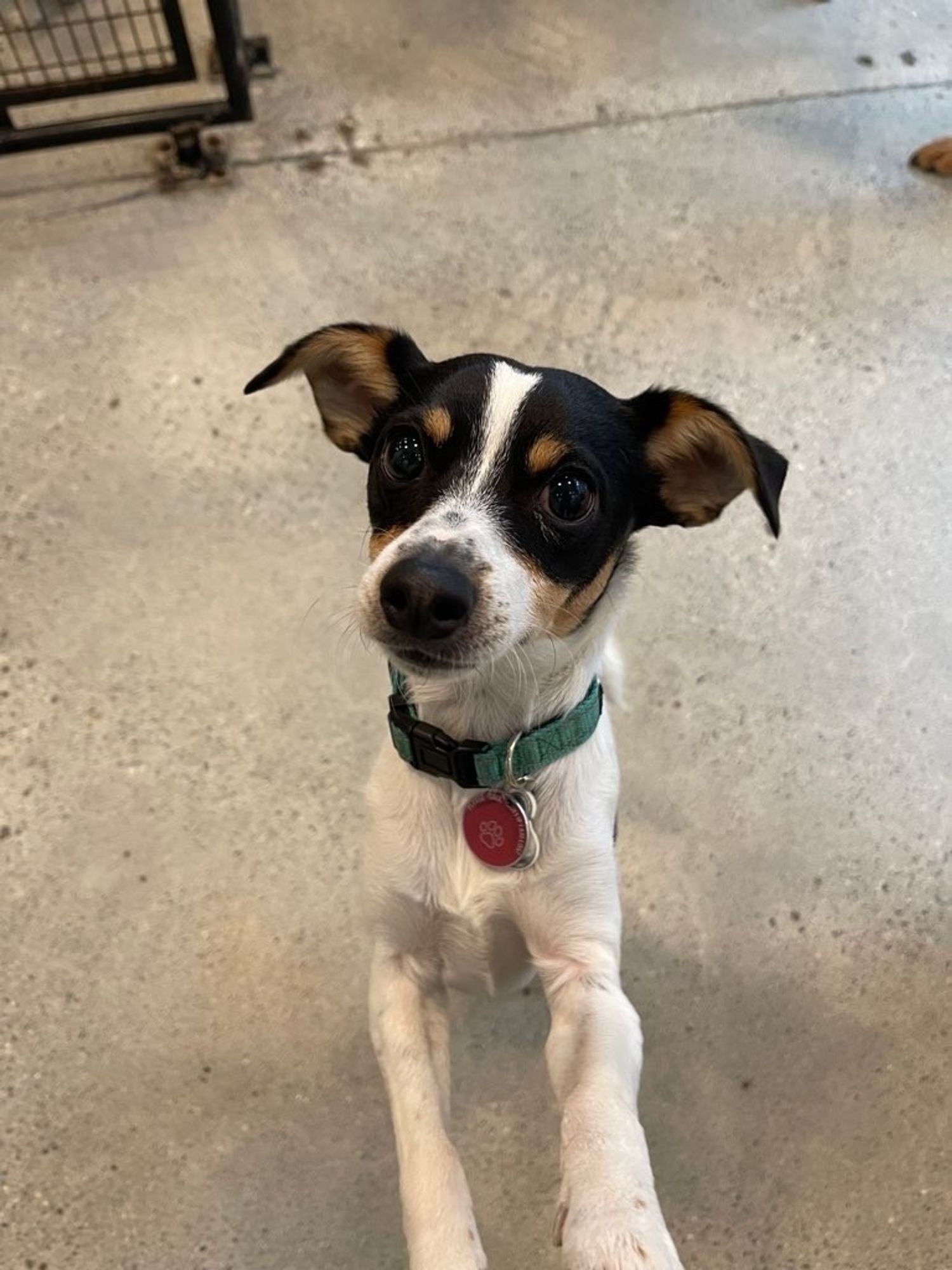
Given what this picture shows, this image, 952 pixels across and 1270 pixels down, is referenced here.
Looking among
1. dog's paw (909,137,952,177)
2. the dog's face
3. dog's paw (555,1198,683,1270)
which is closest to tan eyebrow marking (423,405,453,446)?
the dog's face

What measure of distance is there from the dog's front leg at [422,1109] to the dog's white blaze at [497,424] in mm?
761

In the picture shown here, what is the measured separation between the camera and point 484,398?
1402 millimetres

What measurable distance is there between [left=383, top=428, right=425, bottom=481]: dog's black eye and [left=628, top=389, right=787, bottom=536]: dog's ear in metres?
0.33

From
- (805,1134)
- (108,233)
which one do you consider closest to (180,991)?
(805,1134)

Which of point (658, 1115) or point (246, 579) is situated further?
point (246, 579)

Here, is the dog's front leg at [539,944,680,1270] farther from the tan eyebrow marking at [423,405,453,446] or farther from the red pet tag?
the tan eyebrow marking at [423,405,453,446]

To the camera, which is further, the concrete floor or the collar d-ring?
the concrete floor

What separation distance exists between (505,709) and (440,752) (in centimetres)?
11

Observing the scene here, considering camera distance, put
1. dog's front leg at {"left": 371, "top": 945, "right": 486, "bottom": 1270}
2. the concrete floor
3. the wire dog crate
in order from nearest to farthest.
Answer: dog's front leg at {"left": 371, "top": 945, "right": 486, "bottom": 1270}
the concrete floor
the wire dog crate

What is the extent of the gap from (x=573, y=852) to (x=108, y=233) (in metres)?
2.47

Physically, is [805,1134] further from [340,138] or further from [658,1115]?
[340,138]

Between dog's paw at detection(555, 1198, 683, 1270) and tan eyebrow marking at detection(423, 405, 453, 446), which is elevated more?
tan eyebrow marking at detection(423, 405, 453, 446)

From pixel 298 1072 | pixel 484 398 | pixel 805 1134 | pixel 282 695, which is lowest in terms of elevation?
pixel 805 1134

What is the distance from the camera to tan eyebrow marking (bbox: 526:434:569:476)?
1.38m
